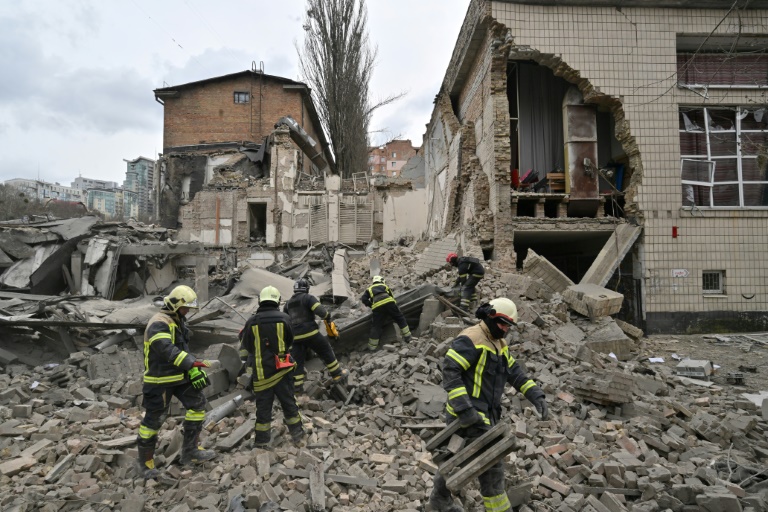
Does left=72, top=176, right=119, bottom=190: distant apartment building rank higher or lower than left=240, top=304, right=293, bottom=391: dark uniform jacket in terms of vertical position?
higher

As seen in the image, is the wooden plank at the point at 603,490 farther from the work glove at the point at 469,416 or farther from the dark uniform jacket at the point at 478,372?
the work glove at the point at 469,416

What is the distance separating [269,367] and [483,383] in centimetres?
232

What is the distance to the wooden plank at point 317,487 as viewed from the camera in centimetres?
341

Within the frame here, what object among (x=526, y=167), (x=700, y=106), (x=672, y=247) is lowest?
(x=672, y=247)

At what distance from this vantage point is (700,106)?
9.49m

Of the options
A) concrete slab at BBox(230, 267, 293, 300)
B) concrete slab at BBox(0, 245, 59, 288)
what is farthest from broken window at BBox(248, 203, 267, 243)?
concrete slab at BBox(0, 245, 59, 288)

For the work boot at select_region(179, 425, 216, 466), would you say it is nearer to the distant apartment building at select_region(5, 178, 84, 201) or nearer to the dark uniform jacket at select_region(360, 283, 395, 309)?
the dark uniform jacket at select_region(360, 283, 395, 309)

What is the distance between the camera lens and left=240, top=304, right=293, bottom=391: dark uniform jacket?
4.45 metres

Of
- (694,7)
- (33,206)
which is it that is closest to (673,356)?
(694,7)

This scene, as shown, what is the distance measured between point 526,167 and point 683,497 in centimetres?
878

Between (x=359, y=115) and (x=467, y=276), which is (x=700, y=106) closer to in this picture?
(x=467, y=276)

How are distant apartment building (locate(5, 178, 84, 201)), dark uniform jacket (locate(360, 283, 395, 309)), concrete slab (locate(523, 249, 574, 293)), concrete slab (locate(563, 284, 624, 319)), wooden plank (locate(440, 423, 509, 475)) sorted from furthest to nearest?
distant apartment building (locate(5, 178, 84, 201)) < concrete slab (locate(523, 249, 574, 293)) < concrete slab (locate(563, 284, 624, 319)) < dark uniform jacket (locate(360, 283, 395, 309)) < wooden plank (locate(440, 423, 509, 475))

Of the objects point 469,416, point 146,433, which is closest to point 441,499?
point 469,416

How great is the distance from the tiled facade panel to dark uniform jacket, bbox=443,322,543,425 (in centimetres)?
766
